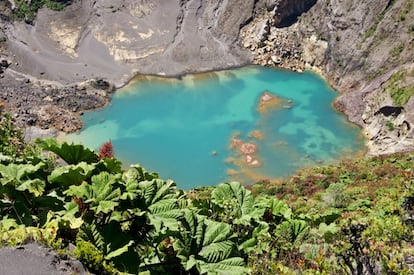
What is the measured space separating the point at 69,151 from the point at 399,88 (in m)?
37.7

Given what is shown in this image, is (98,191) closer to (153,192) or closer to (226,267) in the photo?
(153,192)

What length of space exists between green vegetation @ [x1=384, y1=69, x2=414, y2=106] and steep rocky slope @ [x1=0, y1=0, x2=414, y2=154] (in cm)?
14

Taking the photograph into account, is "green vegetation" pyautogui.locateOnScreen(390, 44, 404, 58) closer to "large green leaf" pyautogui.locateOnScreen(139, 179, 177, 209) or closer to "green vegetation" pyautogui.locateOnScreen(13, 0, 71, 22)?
"green vegetation" pyautogui.locateOnScreen(13, 0, 71, 22)

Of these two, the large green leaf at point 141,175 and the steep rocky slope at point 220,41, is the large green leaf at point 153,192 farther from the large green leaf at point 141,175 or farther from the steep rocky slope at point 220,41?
the steep rocky slope at point 220,41

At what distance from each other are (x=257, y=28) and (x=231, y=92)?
45.8 feet

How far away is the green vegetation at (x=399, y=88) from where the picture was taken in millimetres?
39269

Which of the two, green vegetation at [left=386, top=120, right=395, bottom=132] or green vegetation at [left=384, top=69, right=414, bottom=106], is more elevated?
green vegetation at [left=384, top=69, right=414, bottom=106]

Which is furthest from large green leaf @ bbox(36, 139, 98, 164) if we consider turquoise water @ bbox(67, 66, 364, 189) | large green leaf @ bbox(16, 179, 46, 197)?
turquoise water @ bbox(67, 66, 364, 189)

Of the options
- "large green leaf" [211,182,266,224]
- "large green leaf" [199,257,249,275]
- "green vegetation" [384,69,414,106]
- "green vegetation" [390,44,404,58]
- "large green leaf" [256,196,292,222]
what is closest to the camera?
"large green leaf" [199,257,249,275]

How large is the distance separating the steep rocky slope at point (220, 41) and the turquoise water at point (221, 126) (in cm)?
251

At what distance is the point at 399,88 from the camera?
40844 millimetres

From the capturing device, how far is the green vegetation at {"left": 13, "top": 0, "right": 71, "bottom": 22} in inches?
2274

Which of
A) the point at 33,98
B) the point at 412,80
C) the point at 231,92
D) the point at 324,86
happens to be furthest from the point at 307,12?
the point at 33,98

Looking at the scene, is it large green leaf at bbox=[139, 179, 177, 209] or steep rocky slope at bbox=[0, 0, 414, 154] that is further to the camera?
steep rocky slope at bbox=[0, 0, 414, 154]
